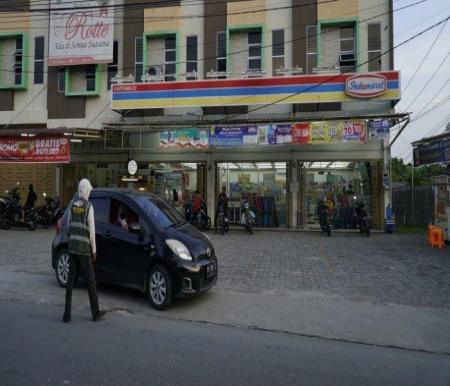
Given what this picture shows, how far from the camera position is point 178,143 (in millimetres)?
16781

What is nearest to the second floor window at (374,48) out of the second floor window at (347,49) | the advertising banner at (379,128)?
the second floor window at (347,49)

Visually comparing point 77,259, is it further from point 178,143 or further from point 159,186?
point 159,186

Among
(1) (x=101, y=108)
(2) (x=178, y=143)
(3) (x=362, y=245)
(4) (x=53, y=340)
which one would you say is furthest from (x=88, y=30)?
(4) (x=53, y=340)

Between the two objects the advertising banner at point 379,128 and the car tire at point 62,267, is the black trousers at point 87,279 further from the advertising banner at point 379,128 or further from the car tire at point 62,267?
the advertising banner at point 379,128

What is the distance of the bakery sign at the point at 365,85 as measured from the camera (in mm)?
16031

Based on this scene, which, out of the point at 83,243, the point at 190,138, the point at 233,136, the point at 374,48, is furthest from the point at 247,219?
the point at 83,243

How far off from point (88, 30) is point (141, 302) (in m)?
15.6

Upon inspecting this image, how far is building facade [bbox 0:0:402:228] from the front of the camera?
655 inches

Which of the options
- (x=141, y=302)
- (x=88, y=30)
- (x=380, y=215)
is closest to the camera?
(x=141, y=302)

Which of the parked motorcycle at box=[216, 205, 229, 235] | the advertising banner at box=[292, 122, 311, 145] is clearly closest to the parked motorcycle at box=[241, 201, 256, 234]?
the parked motorcycle at box=[216, 205, 229, 235]

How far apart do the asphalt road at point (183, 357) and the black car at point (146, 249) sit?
2.36ft

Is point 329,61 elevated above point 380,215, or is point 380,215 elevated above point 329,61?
point 329,61

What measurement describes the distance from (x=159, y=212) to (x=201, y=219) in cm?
994

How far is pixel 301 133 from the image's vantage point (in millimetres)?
15680
